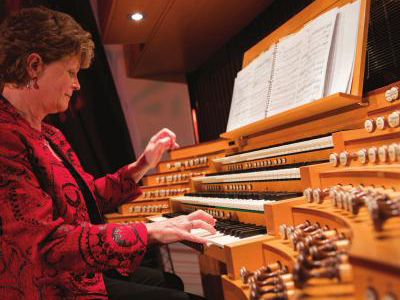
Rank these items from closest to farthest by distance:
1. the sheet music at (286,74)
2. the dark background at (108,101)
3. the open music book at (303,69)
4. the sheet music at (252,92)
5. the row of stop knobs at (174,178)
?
1. the open music book at (303,69)
2. the sheet music at (286,74)
3. the sheet music at (252,92)
4. the row of stop knobs at (174,178)
5. the dark background at (108,101)

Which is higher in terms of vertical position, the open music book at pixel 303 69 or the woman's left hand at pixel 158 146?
the open music book at pixel 303 69

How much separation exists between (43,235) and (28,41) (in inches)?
28.1

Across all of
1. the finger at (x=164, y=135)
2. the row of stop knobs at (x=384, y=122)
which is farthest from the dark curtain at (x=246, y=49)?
the finger at (x=164, y=135)

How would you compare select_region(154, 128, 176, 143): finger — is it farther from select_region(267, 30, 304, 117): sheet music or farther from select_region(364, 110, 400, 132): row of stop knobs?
select_region(364, 110, 400, 132): row of stop knobs

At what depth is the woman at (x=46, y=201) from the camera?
1.07m

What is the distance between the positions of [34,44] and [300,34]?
136 centimetres

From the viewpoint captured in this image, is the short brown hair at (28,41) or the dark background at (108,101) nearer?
the short brown hair at (28,41)

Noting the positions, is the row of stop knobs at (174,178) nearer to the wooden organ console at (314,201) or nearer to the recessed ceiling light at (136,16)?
the wooden organ console at (314,201)

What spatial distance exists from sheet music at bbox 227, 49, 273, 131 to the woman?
103 cm

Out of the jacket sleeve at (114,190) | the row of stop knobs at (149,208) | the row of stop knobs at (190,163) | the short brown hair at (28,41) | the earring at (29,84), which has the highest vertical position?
the short brown hair at (28,41)

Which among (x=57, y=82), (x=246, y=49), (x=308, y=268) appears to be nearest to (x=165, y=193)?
(x=246, y=49)

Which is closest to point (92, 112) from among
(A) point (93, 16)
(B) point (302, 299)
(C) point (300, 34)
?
(A) point (93, 16)

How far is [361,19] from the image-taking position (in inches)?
61.8

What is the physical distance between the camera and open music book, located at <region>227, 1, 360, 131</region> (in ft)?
5.32
